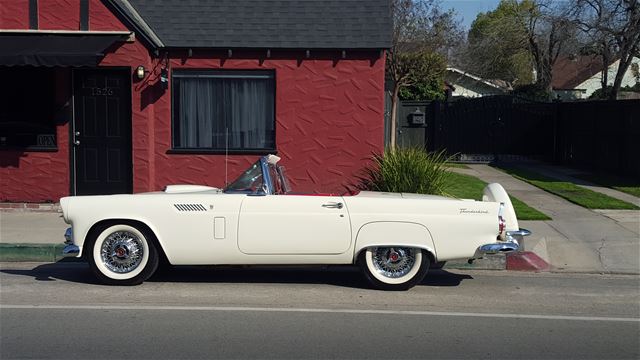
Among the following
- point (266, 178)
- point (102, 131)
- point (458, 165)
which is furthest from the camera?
point (458, 165)

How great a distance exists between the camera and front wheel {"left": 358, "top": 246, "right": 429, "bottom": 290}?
25.0 feet

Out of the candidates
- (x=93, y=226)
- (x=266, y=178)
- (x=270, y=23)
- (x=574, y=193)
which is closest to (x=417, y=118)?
(x=574, y=193)

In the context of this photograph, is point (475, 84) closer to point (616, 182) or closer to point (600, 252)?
point (616, 182)

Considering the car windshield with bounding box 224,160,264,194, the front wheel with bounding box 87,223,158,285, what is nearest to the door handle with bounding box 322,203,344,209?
the car windshield with bounding box 224,160,264,194

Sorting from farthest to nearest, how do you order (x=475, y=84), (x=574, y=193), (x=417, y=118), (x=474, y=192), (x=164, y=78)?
(x=475, y=84), (x=417, y=118), (x=574, y=193), (x=474, y=192), (x=164, y=78)

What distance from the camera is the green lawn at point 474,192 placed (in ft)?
40.4

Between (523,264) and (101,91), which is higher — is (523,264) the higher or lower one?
the lower one

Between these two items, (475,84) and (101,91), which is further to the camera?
(475,84)

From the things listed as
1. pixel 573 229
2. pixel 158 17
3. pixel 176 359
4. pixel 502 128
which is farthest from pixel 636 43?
pixel 176 359

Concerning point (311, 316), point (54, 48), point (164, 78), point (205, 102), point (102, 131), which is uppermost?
point (54, 48)

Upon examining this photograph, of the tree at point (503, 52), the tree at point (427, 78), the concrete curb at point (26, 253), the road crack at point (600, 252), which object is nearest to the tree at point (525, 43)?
the tree at point (503, 52)

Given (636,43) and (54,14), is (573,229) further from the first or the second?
(636,43)

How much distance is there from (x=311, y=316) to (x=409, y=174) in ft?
18.1

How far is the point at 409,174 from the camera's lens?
11758 millimetres
